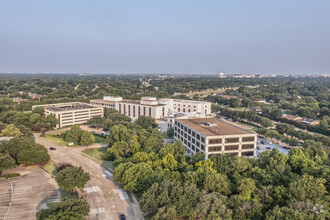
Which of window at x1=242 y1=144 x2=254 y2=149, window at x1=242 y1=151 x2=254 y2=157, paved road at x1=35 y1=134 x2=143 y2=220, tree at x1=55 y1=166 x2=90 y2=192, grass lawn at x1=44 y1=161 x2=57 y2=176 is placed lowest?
paved road at x1=35 y1=134 x2=143 y2=220

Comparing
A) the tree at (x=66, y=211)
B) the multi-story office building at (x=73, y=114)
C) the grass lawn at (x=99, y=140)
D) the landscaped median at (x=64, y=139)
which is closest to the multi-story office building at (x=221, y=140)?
the grass lawn at (x=99, y=140)

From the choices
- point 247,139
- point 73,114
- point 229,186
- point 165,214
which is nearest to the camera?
point 165,214

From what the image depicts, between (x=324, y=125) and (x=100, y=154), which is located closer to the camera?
(x=100, y=154)

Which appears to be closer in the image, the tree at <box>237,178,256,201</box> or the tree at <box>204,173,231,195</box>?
the tree at <box>237,178,256,201</box>

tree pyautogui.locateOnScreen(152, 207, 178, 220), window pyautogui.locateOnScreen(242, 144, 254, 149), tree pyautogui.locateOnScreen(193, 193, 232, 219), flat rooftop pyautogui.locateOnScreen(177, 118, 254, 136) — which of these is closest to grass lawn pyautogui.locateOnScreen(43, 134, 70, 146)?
flat rooftop pyautogui.locateOnScreen(177, 118, 254, 136)

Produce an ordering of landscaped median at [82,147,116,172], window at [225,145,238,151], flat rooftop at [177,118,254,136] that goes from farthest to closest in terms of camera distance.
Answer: flat rooftop at [177,118,254,136]
window at [225,145,238,151]
landscaped median at [82,147,116,172]

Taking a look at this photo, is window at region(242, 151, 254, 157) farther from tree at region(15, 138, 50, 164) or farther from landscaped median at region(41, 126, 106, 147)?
tree at region(15, 138, 50, 164)

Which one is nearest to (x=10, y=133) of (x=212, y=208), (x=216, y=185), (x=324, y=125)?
(x=216, y=185)

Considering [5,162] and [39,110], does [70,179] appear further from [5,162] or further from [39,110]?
[39,110]
